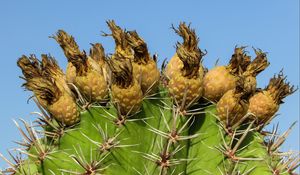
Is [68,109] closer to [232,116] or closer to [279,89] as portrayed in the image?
[232,116]

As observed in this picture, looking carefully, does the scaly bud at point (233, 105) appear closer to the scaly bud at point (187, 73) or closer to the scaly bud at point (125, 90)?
the scaly bud at point (187, 73)

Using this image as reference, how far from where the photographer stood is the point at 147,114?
5.04 meters

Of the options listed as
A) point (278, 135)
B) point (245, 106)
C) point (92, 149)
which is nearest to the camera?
point (92, 149)

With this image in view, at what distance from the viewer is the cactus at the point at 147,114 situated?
4703 millimetres

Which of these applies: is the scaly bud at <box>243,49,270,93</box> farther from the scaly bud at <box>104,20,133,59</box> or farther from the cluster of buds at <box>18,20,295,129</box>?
the scaly bud at <box>104,20,133,59</box>

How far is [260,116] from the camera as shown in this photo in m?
5.22

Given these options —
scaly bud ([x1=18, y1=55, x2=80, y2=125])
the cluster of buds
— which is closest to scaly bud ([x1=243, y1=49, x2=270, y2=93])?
the cluster of buds

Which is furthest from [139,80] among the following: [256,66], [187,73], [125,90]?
[256,66]

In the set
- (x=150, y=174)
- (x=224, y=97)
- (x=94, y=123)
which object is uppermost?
(x=224, y=97)

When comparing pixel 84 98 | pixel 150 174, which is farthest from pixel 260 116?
pixel 84 98

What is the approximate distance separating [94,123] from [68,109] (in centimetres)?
23

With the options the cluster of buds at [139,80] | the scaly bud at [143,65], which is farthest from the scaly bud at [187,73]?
the scaly bud at [143,65]

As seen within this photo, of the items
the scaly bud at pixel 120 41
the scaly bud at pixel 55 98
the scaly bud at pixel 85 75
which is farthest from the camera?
the scaly bud at pixel 120 41

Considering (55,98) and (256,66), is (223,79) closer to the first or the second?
Result: (256,66)
